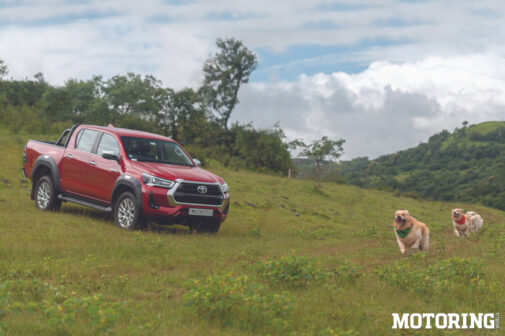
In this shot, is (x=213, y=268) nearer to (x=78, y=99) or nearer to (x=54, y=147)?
(x=54, y=147)

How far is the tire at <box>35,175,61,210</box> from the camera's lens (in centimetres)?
1315

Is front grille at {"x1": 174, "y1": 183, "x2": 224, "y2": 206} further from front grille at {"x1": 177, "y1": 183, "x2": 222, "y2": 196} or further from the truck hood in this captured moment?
the truck hood

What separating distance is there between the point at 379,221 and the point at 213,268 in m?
21.2

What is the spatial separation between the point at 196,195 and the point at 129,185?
1.59 metres

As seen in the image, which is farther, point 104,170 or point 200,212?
point 104,170

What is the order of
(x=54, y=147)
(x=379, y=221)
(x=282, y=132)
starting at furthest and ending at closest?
(x=282, y=132) → (x=379, y=221) → (x=54, y=147)

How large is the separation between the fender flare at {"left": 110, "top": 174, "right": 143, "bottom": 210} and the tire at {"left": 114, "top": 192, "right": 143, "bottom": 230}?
0.15 metres

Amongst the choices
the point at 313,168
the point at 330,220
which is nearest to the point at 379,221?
the point at 330,220

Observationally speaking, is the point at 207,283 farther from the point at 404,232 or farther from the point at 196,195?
the point at 404,232

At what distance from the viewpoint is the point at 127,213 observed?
1145 cm

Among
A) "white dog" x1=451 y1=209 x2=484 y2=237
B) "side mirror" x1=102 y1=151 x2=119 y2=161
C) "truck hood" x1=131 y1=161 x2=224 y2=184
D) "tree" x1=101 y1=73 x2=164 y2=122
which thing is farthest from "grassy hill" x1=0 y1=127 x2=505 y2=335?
"tree" x1=101 y1=73 x2=164 y2=122

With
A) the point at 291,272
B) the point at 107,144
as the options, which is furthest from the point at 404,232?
the point at 107,144

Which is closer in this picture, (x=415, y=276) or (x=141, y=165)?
(x=415, y=276)

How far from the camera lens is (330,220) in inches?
926
